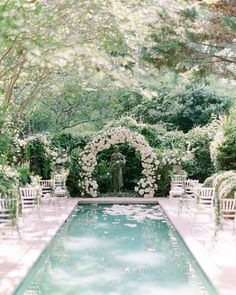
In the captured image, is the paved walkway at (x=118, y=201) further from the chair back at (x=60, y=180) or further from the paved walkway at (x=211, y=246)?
the paved walkway at (x=211, y=246)

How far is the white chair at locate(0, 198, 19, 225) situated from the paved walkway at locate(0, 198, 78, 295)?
0.30m

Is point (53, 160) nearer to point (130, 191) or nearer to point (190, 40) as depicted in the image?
point (130, 191)

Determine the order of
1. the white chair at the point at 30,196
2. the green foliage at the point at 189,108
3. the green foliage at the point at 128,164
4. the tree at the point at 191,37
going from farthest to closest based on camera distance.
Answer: the green foliage at the point at 189,108
the green foliage at the point at 128,164
the white chair at the point at 30,196
the tree at the point at 191,37

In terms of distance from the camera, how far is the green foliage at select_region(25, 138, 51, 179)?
64.2 ft

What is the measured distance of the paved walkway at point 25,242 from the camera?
7856 mm

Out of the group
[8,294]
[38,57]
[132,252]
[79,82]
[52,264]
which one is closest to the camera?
[38,57]

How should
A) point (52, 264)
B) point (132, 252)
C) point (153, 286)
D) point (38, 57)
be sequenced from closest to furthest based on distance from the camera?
point (38, 57), point (153, 286), point (52, 264), point (132, 252)

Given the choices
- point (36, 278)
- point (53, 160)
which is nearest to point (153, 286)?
point (36, 278)

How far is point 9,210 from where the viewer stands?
1011cm

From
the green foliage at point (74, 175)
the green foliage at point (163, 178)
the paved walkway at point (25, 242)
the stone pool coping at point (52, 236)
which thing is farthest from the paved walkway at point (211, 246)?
the green foliage at point (74, 175)

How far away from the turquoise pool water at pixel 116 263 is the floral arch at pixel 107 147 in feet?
15.0

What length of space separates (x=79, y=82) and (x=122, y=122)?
2.25 meters

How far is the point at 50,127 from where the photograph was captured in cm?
2712

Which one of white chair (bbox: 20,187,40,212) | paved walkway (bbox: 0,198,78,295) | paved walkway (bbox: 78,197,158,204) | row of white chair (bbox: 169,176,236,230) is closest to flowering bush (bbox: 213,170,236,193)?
row of white chair (bbox: 169,176,236,230)
